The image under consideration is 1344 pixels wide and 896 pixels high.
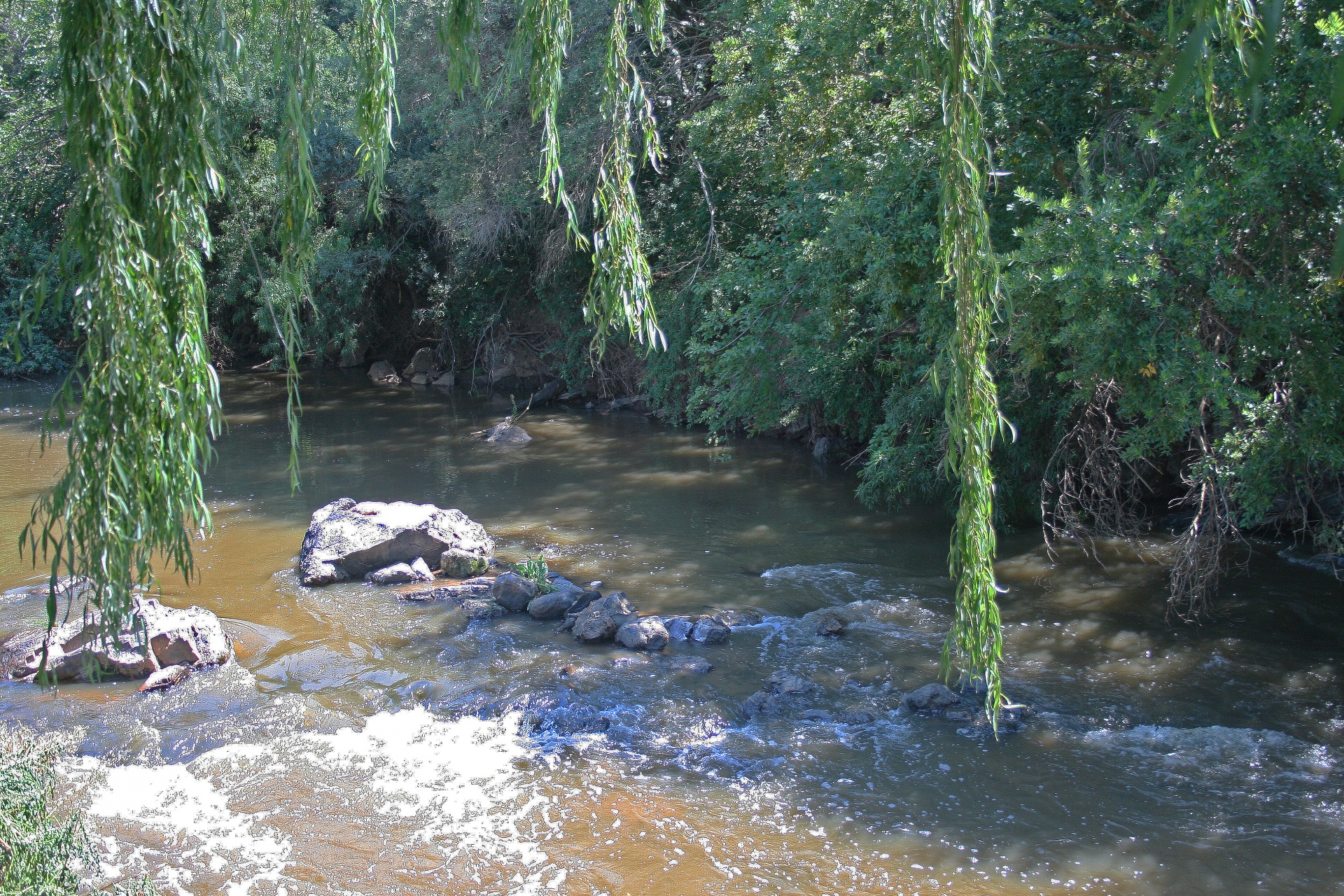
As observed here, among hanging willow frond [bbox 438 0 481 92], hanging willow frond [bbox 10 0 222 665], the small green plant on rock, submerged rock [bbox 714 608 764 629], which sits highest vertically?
hanging willow frond [bbox 438 0 481 92]

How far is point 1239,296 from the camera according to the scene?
6.01m

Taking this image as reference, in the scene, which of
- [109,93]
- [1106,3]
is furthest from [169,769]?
[1106,3]

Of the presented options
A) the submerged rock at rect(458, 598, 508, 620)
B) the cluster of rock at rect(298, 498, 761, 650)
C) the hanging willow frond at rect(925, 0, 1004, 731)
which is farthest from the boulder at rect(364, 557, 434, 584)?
the hanging willow frond at rect(925, 0, 1004, 731)

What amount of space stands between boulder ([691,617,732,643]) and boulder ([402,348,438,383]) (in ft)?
50.9

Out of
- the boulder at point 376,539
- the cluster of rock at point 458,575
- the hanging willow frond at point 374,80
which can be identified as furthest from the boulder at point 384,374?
the hanging willow frond at point 374,80

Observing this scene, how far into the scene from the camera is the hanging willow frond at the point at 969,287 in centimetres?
285

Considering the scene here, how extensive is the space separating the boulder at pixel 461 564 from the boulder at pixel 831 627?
139 inches

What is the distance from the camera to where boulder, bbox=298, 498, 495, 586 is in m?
9.27

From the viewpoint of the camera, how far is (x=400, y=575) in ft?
30.1

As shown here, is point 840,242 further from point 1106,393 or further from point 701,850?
point 701,850

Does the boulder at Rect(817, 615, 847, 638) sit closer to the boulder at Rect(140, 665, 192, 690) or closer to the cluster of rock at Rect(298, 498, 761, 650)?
the cluster of rock at Rect(298, 498, 761, 650)

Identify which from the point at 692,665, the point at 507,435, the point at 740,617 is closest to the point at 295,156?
the point at 692,665

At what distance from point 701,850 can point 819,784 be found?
947 millimetres

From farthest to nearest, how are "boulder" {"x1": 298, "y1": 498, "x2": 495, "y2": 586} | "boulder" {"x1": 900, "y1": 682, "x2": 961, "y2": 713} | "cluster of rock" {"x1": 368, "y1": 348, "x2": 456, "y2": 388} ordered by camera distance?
"cluster of rock" {"x1": 368, "y1": 348, "x2": 456, "y2": 388}, "boulder" {"x1": 298, "y1": 498, "x2": 495, "y2": 586}, "boulder" {"x1": 900, "y1": 682, "x2": 961, "y2": 713}
